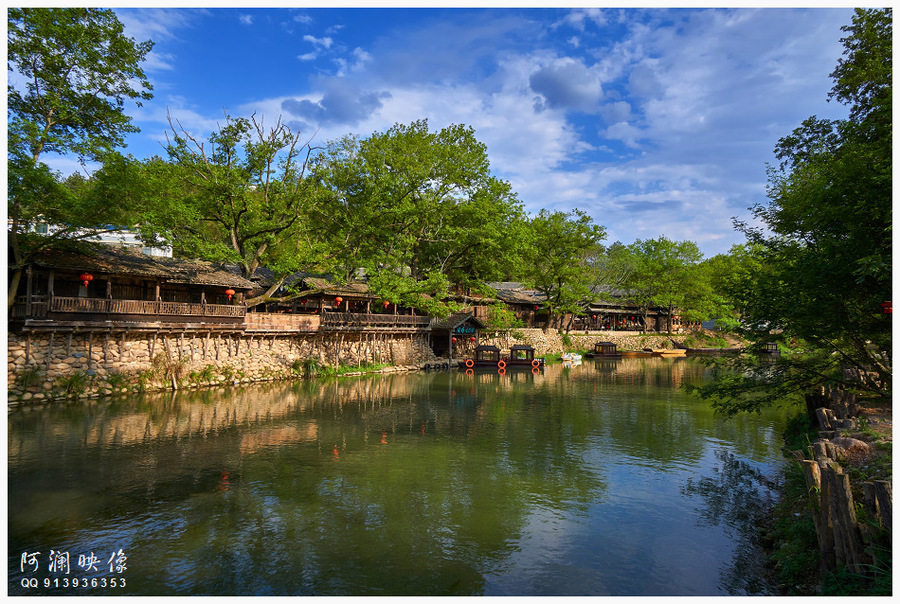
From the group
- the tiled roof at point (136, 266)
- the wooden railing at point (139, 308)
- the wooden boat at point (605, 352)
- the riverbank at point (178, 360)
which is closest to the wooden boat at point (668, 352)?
the wooden boat at point (605, 352)

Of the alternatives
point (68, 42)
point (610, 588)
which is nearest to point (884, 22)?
point (610, 588)

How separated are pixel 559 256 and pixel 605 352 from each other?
44.9 feet

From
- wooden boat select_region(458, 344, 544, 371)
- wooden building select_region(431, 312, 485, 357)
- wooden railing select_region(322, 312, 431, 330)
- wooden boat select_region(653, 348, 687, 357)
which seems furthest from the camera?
wooden boat select_region(653, 348, 687, 357)

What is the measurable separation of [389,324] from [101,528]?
3039 cm

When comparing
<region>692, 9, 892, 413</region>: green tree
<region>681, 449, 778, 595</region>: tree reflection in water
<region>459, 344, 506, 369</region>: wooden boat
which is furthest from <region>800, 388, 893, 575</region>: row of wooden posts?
<region>459, 344, 506, 369</region>: wooden boat

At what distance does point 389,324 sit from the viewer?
132ft

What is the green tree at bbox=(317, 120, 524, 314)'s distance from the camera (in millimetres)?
35378

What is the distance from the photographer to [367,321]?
3738cm

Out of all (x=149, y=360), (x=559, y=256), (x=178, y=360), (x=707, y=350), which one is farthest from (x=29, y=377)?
(x=707, y=350)

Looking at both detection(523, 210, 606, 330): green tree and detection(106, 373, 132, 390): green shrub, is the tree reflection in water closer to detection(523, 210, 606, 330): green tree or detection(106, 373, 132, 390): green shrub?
detection(106, 373, 132, 390): green shrub

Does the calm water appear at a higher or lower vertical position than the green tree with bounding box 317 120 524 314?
lower

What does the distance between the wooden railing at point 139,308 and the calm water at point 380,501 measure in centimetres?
454

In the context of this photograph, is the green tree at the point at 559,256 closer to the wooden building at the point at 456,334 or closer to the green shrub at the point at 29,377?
the wooden building at the point at 456,334

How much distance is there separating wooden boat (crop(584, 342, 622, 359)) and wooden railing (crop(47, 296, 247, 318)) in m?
40.3
